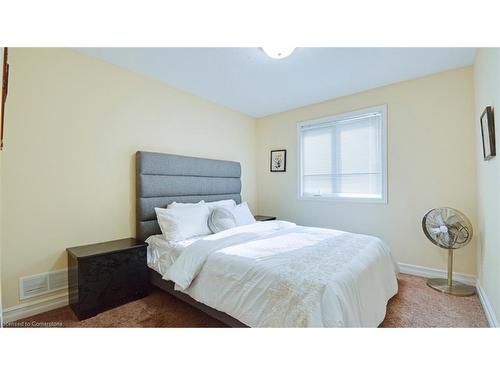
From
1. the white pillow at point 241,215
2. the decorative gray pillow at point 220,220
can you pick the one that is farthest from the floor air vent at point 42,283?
the white pillow at point 241,215

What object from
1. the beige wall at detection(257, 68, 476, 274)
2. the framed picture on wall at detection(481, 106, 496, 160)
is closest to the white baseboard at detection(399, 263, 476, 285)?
the beige wall at detection(257, 68, 476, 274)

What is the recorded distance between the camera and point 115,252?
2.03 meters

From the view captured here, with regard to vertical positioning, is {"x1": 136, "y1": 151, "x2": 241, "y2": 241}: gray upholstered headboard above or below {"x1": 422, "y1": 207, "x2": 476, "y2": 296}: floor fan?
above

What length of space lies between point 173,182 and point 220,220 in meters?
0.78

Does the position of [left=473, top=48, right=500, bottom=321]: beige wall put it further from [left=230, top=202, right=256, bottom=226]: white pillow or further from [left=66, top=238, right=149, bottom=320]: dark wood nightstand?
[left=66, top=238, right=149, bottom=320]: dark wood nightstand

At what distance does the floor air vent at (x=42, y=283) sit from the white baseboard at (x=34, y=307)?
64 mm

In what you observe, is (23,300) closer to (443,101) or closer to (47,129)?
(47,129)

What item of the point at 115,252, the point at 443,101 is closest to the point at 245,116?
the point at 443,101

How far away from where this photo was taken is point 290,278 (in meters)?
1.40

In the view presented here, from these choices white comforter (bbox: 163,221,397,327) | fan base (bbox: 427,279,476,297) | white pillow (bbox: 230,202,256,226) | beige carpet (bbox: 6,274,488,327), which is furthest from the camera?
white pillow (bbox: 230,202,256,226)

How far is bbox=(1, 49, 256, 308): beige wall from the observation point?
1874 mm

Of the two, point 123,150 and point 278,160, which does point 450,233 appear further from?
point 123,150

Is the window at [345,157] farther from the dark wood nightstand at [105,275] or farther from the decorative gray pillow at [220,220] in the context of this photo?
the dark wood nightstand at [105,275]

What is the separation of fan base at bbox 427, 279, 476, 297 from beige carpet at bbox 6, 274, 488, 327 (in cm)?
7
